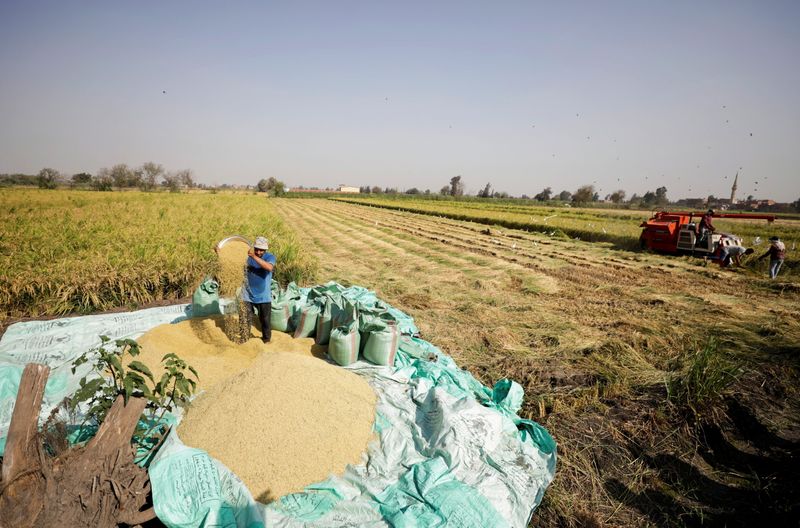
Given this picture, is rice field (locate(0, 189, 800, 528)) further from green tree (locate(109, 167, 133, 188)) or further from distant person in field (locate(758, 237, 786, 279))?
green tree (locate(109, 167, 133, 188))

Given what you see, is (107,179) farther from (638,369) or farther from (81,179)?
(638,369)

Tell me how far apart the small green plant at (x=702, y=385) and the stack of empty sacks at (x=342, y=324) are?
3.00 meters

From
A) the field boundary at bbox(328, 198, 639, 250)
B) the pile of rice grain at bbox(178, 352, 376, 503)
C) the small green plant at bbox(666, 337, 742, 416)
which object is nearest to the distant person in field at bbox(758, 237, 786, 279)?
the field boundary at bbox(328, 198, 639, 250)

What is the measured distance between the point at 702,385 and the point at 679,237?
1025 cm

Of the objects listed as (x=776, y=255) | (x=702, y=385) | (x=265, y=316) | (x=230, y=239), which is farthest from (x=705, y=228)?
(x=230, y=239)

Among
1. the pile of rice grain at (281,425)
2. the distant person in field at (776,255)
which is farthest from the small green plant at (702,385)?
the distant person in field at (776,255)

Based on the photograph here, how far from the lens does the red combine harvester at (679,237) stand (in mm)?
10898

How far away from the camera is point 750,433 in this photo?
134 inches

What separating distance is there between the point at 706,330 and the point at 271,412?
6.52m

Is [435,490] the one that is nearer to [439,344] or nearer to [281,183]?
[439,344]

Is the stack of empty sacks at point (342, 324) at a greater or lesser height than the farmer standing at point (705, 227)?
lesser

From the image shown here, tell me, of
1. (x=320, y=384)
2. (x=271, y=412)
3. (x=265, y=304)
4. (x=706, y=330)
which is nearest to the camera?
(x=271, y=412)

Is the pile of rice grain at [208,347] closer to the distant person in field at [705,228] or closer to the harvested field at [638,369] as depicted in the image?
the harvested field at [638,369]

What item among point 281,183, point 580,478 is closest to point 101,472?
point 580,478
